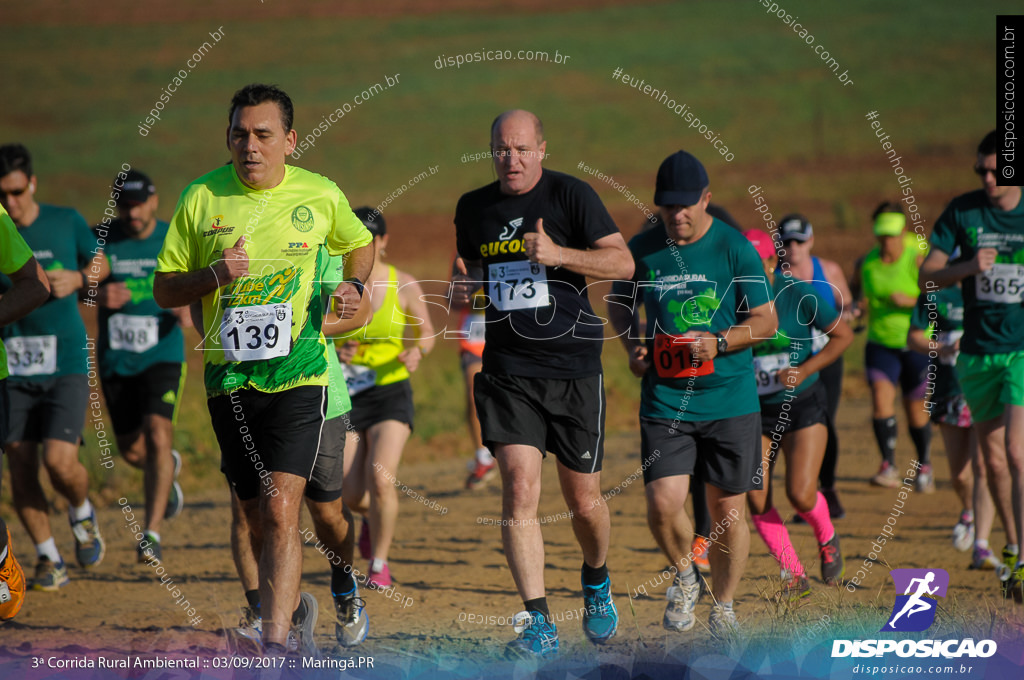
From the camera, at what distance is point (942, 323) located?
7871 mm

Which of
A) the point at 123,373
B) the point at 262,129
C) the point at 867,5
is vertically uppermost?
the point at 867,5

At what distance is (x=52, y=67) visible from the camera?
38.3m

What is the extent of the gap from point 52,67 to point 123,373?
1368 inches

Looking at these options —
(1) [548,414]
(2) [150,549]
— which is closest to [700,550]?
(1) [548,414]

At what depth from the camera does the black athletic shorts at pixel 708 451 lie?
5.57m

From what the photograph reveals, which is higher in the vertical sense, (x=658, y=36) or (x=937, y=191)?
(x=658, y=36)

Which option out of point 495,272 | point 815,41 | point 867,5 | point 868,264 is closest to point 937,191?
point 815,41

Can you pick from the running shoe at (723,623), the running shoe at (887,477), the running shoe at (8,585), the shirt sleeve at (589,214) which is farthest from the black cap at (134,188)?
→ the running shoe at (887,477)

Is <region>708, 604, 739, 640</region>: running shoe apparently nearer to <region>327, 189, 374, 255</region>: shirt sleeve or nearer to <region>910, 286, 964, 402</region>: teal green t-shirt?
<region>327, 189, 374, 255</region>: shirt sleeve

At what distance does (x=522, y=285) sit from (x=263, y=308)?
130cm

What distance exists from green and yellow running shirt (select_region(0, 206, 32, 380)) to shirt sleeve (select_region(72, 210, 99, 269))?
233cm

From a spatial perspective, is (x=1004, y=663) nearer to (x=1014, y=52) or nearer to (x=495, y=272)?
(x=495, y=272)

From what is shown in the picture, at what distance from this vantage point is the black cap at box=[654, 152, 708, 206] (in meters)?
5.55

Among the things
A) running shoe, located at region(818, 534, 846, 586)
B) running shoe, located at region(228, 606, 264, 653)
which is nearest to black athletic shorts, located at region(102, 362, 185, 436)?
running shoe, located at region(228, 606, 264, 653)
